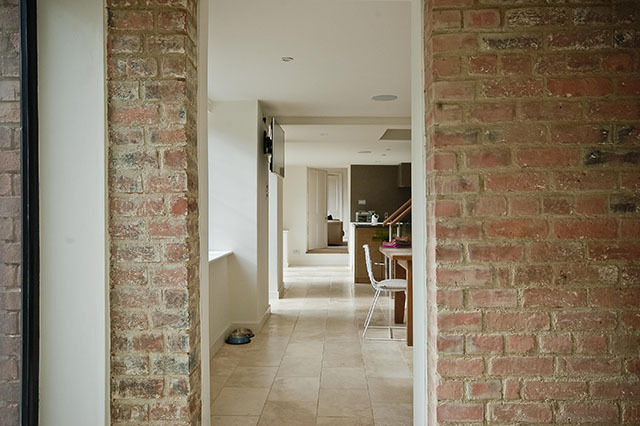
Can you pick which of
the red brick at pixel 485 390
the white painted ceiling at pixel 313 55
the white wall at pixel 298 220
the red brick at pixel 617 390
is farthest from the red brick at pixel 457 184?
the white wall at pixel 298 220

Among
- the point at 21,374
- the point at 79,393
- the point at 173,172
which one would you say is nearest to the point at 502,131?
the point at 173,172

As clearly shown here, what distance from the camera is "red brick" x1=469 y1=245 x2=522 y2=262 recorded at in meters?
1.68

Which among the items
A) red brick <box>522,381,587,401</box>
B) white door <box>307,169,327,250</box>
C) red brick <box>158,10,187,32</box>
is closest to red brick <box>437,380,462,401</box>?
red brick <box>522,381,587,401</box>

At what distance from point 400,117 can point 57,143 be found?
4.74 m

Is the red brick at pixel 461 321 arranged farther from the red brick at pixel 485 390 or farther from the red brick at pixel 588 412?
the red brick at pixel 588 412

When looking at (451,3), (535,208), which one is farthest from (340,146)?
(535,208)

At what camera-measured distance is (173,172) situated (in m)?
1.67

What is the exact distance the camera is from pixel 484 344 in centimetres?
168

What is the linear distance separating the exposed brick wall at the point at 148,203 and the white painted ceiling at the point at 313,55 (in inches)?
40.4

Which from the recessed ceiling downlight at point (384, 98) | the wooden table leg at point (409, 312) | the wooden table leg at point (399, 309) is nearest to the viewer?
the wooden table leg at point (409, 312)

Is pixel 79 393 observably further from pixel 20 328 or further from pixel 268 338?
pixel 268 338

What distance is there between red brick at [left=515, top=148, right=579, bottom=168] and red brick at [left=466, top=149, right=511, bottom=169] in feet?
0.14

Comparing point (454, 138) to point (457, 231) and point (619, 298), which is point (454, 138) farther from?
point (619, 298)

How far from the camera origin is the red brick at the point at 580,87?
167cm
